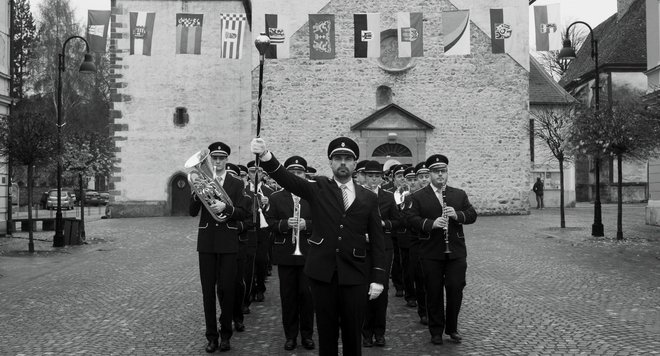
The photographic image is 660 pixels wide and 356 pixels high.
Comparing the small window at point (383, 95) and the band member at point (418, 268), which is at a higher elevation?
the small window at point (383, 95)

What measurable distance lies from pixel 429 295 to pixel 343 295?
240 cm

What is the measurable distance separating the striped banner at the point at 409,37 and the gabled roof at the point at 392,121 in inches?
201

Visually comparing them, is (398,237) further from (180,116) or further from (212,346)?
(180,116)

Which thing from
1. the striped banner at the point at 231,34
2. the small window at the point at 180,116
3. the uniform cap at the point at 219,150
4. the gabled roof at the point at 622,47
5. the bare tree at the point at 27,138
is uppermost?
the gabled roof at the point at 622,47

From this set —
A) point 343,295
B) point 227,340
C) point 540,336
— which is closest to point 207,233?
point 227,340

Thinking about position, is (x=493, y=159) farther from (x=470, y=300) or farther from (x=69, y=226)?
(x=470, y=300)

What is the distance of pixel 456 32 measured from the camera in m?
27.0

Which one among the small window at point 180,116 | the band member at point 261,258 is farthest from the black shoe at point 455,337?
the small window at point 180,116

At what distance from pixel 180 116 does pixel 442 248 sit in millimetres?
29496

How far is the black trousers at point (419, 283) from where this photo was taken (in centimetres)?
865

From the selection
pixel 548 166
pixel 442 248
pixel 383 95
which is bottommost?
pixel 442 248

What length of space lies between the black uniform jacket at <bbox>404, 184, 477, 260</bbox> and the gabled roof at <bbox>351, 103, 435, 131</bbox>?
23768 mm

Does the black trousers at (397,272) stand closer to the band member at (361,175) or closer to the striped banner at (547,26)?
the band member at (361,175)

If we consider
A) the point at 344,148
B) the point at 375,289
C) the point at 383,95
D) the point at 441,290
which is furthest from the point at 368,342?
the point at 383,95
